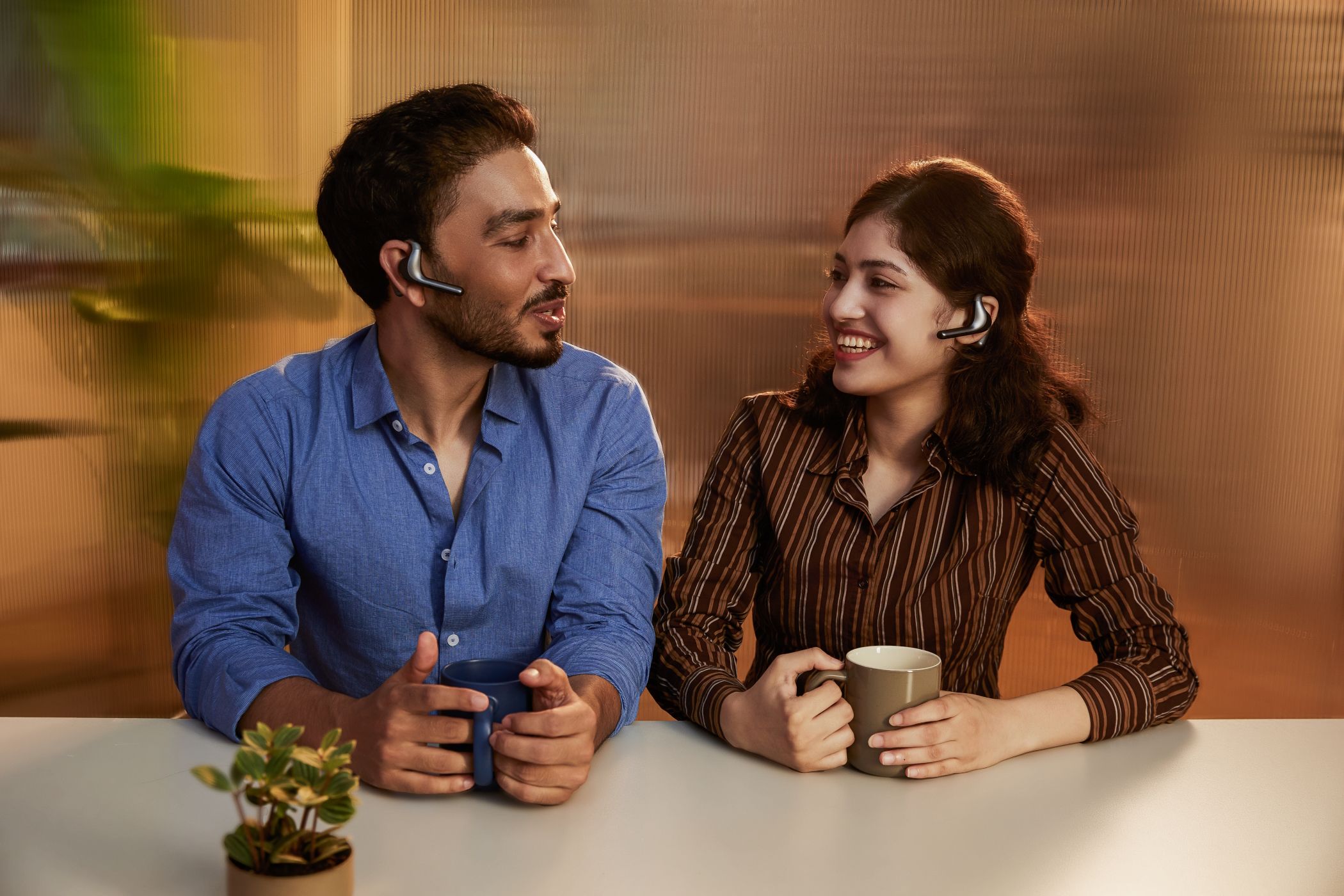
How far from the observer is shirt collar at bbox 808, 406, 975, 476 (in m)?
1.46

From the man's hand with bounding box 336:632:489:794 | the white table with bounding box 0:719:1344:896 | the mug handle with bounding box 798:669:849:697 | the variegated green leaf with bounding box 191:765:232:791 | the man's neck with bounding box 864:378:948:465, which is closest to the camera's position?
the variegated green leaf with bounding box 191:765:232:791

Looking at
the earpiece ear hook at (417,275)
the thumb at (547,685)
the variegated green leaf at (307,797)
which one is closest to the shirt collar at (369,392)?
the earpiece ear hook at (417,275)

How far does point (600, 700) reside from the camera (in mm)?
1129

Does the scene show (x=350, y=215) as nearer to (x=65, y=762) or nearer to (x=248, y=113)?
(x=65, y=762)

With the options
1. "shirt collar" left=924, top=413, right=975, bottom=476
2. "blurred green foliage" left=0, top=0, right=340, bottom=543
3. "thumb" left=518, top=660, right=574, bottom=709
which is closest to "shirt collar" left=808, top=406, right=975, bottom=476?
"shirt collar" left=924, top=413, right=975, bottom=476

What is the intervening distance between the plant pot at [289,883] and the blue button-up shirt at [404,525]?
491 millimetres

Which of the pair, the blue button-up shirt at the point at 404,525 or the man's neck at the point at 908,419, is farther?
the man's neck at the point at 908,419

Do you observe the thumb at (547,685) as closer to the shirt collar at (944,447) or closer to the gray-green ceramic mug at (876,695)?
the gray-green ceramic mug at (876,695)

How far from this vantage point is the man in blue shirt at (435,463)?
1.31 metres

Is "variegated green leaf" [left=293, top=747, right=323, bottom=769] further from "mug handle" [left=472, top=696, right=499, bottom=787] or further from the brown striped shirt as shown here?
the brown striped shirt

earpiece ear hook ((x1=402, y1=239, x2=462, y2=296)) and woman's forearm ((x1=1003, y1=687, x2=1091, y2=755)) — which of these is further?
earpiece ear hook ((x1=402, y1=239, x2=462, y2=296))

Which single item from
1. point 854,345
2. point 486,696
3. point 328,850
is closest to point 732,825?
point 486,696

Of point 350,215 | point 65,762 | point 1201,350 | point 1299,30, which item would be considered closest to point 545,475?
point 350,215

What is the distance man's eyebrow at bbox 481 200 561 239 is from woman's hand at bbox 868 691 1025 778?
0.75 m
